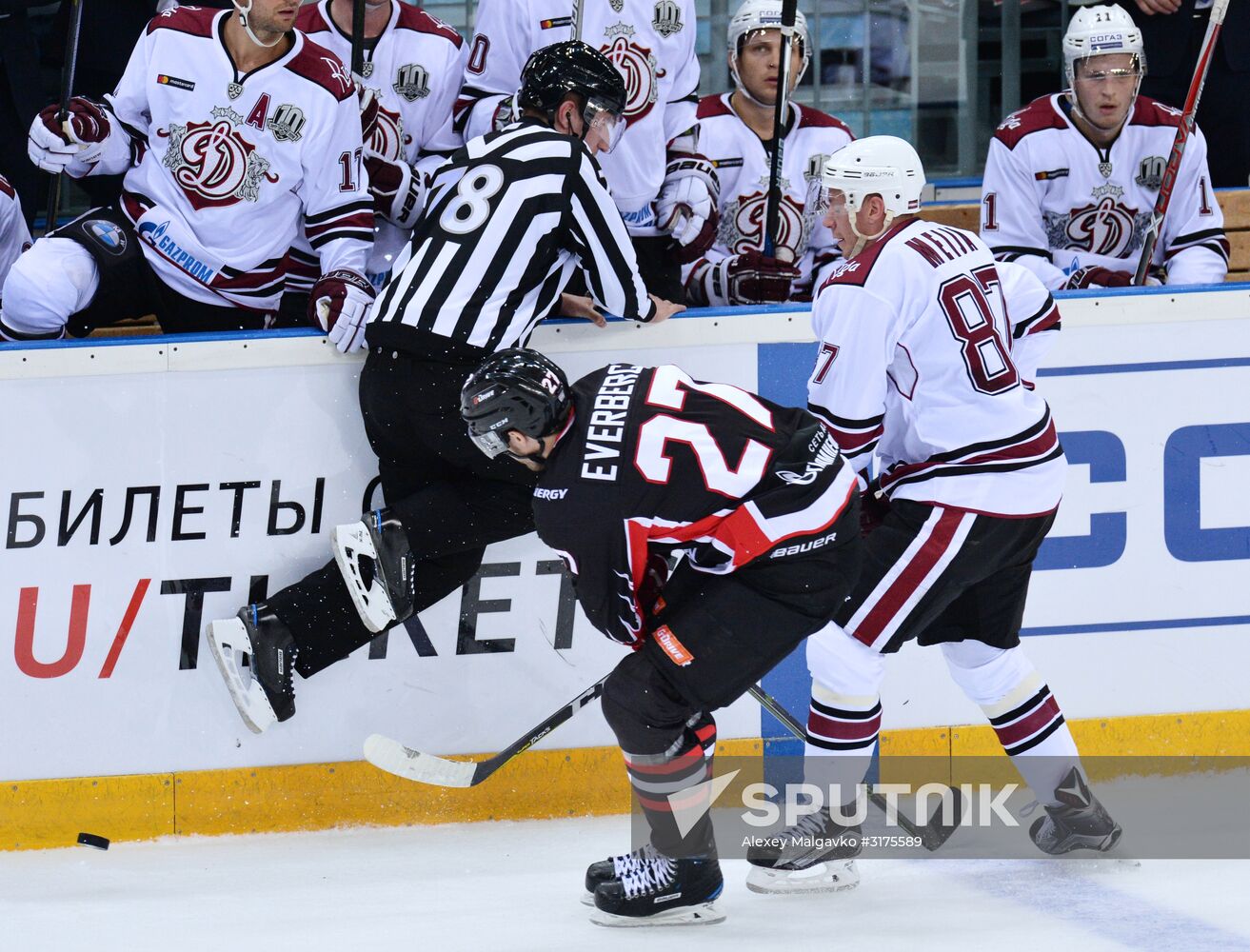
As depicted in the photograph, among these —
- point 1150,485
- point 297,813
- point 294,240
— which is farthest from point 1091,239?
point 297,813

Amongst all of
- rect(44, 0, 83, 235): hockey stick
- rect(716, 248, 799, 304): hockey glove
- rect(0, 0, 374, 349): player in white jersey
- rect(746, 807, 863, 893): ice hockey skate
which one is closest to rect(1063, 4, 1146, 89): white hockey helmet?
rect(716, 248, 799, 304): hockey glove

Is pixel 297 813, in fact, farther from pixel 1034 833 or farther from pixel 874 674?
pixel 1034 833

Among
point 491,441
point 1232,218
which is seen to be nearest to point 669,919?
point 491,441

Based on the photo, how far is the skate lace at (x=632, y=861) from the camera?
113 inches

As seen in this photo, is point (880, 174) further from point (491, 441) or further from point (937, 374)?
point (491, 441)

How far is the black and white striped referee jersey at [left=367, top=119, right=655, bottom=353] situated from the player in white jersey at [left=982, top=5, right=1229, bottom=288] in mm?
1418

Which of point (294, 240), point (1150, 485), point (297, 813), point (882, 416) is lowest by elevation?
point (297, 813)

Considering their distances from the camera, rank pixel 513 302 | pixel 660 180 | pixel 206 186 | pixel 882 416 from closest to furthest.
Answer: pixel 882 416
pixel 513 302
pixel 206 186
pixel 660 180

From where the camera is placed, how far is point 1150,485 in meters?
3.54

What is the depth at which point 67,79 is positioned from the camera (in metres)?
3.54

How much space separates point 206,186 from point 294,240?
238 mm

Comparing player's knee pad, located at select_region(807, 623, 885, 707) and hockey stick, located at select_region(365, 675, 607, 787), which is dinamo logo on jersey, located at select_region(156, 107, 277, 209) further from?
player's knee pad, located at select_region(807, 623, 885, 707)

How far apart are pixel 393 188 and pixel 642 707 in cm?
161

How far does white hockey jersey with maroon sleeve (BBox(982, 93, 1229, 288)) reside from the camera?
416 centimetres
